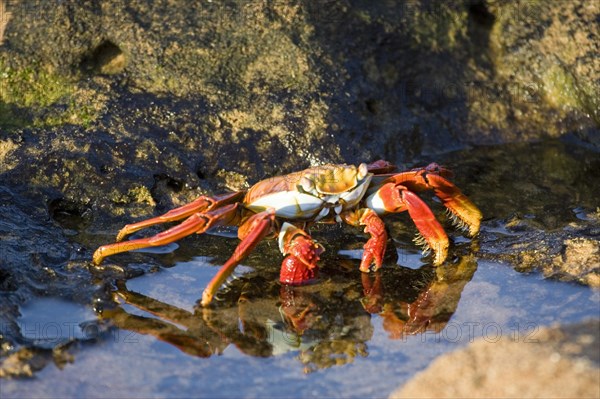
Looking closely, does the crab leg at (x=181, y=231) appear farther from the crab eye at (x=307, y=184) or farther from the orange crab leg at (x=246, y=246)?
the crab eye at (x=307, y=184)

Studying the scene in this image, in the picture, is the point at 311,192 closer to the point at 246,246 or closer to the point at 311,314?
the point at 246,246

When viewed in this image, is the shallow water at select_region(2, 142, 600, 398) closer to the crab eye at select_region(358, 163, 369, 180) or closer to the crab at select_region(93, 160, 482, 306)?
the crab at select_region(93, 160, 482, 306)

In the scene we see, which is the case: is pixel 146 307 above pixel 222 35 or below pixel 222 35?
below

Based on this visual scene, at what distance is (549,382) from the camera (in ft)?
12.3

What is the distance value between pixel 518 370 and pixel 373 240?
47.8 inches

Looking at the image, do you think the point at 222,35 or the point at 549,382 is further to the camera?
the point at 222,35

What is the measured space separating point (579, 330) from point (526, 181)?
213 centimetres

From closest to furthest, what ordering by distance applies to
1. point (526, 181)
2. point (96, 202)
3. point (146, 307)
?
point (146, 307), point (96, 202), point (526, 181)

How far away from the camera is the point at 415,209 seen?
4.81m

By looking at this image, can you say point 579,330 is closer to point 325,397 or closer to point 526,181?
point 325,397

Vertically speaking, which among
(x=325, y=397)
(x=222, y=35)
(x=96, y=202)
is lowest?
(x=325, y=397)

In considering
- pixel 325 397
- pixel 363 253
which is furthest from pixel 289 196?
pixel 325 397

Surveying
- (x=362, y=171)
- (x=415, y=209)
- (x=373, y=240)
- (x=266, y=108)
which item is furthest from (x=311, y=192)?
(x=266, y=108)

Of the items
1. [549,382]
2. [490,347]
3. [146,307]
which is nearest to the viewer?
[549,382]
